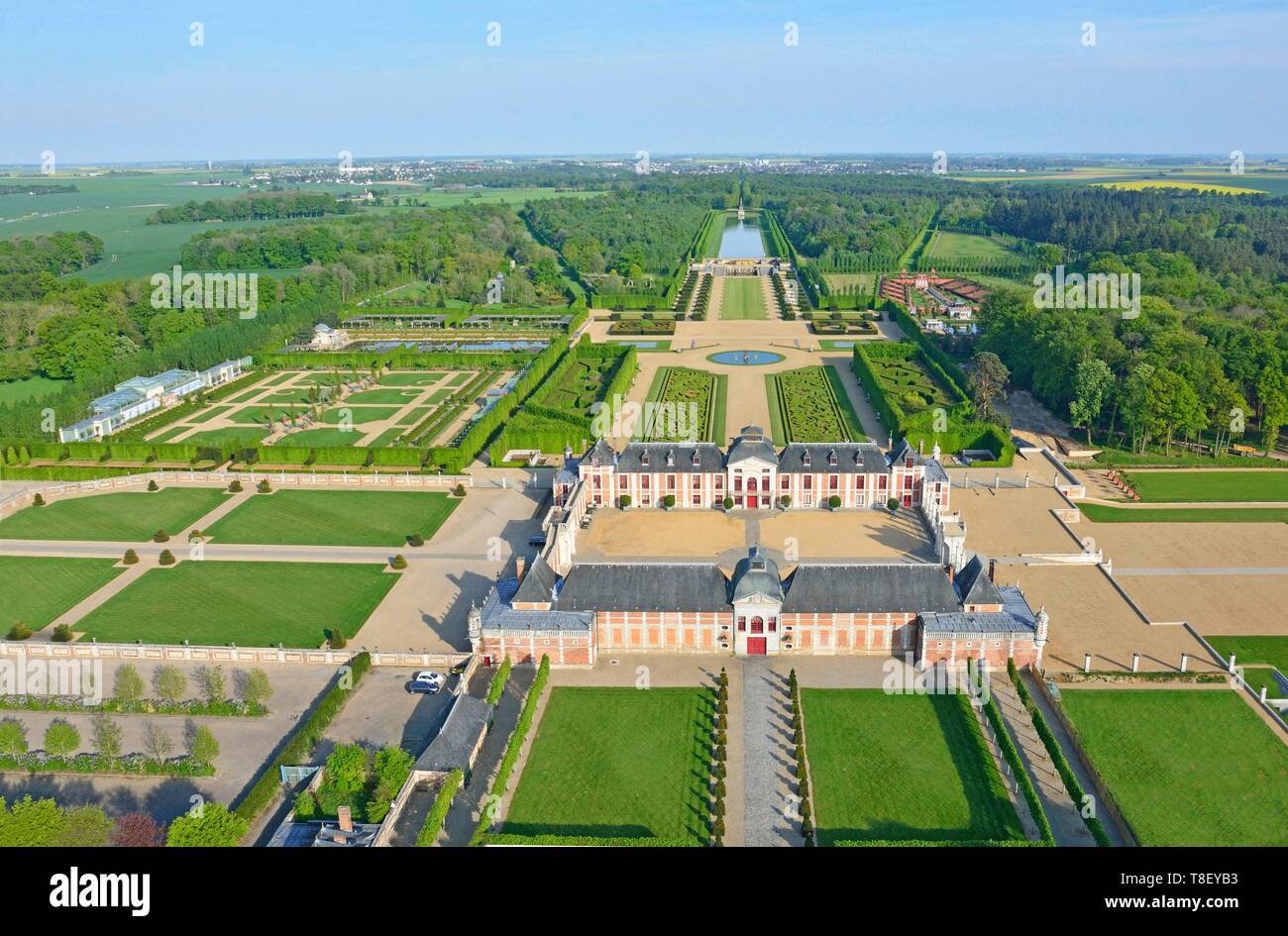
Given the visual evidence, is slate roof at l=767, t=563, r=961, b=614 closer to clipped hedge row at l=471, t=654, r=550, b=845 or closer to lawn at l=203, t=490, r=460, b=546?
clipped hedge row at l=471, t=654, r=550, b=845

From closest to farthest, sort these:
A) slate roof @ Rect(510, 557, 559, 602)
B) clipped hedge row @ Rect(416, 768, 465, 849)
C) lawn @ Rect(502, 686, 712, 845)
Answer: clipped hedge row @ Rect(416, 768, 465, 849) → lawn @ Rect(502, 686, 712, 845) → slate roof @ Rect(510, 557, 559, 602)

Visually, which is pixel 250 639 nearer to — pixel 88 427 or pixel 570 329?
pixel 88 427

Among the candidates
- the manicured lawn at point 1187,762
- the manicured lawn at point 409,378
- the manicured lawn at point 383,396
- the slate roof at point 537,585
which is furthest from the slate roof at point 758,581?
the manicured lawn at point 409,378

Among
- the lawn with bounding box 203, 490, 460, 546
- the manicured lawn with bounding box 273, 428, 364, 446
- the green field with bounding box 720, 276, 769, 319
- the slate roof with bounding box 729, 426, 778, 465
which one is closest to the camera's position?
the lawn with bounding box 203, 490, 460, 546

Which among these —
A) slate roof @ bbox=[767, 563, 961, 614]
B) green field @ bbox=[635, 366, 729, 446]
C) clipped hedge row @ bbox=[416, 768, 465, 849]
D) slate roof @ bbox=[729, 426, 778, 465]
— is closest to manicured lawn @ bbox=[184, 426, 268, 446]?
green field @ bbox=[635, 366, 729, 446]

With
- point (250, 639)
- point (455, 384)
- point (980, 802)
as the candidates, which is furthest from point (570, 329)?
point (980, 802)

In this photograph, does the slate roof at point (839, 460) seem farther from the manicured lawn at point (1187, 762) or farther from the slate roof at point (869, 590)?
the manicured lawn at point (1187, 762)

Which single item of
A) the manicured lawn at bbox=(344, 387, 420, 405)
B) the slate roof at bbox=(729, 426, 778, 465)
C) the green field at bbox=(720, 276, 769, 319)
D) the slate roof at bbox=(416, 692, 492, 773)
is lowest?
the slate roof at bbox=(416, 692, 492, 773)
